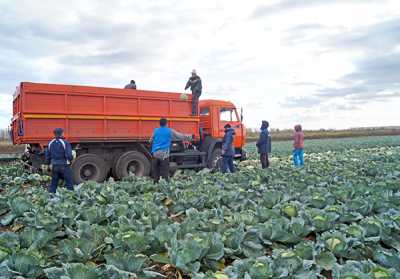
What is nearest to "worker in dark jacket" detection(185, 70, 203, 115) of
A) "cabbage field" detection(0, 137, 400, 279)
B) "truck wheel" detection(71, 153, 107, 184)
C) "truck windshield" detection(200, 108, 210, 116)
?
"truck windshield" detection(200, 108, 210, 116)

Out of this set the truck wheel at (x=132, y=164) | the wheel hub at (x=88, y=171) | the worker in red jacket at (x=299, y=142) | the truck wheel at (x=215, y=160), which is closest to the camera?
the wheel hub at (x=88, y=171)

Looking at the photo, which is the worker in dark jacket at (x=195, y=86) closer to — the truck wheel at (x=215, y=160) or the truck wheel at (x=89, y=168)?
the truck wheel at (x=215, y=160)

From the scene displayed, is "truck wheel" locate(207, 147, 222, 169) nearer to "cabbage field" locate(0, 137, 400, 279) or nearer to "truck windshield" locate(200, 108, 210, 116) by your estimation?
"truck windshield" locate(200, 108, 210, 116)

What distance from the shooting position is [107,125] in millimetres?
11359

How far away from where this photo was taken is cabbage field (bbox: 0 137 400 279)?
3.37m

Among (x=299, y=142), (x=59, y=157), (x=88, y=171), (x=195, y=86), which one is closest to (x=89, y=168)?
(x=88, y=171)

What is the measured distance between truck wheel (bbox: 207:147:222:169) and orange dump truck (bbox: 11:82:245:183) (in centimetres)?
4

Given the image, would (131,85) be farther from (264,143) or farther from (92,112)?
(264,143)

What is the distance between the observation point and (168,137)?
9438 mm

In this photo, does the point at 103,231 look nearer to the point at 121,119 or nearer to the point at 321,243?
the point at 321,243

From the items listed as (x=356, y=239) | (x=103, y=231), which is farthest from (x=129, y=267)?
(x=356, y=239)

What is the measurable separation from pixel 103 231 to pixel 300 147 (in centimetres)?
1162

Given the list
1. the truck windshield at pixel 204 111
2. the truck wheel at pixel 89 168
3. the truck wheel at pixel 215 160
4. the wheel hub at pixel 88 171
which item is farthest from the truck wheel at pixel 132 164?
the truck windshield at pixel 204 111

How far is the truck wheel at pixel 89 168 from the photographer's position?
35.9 ft
